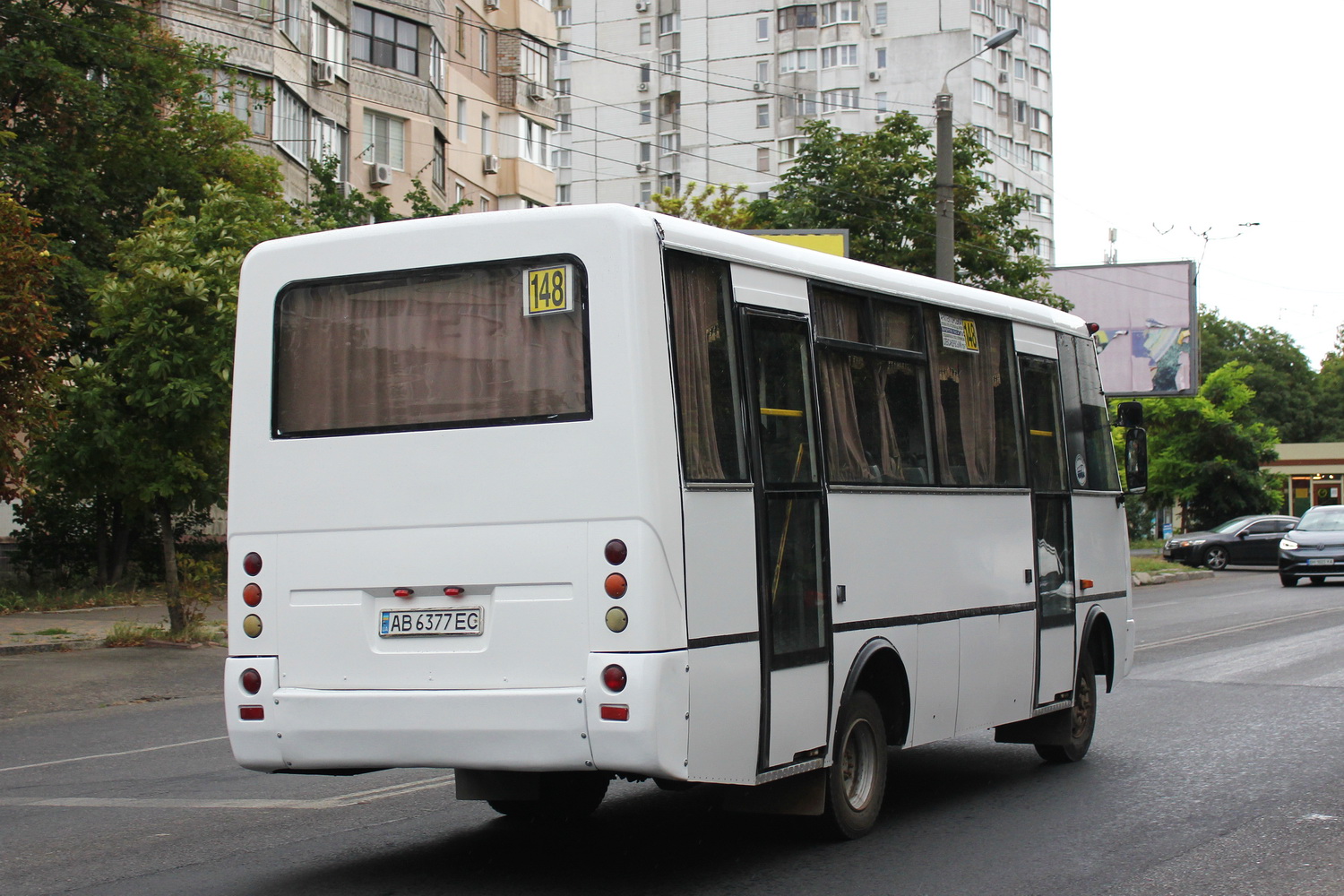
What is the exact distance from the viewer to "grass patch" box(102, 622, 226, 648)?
19406 mm

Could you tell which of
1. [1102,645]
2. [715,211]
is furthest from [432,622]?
[715,211]

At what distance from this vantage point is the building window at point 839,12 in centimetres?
8862

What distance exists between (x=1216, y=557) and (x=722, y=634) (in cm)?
4009

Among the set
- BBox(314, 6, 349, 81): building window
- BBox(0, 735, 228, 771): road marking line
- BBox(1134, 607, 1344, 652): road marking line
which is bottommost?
BBox(1134, 607, 1344, 652): road marking line

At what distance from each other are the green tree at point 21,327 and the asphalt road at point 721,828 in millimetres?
4328

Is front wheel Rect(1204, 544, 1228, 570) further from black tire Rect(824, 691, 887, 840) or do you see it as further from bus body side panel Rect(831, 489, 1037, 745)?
black tire Rect(824, 691, 887, 840)

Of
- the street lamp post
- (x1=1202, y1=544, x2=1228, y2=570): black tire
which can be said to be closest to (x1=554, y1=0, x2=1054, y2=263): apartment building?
(x1=1202, y1=544, x2=1228, y2=570): black tire

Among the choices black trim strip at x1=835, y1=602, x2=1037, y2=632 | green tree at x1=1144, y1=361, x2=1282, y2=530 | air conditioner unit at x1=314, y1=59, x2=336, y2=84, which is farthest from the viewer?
green tree at x1=1144, y1=361, x2=1282, y2=530

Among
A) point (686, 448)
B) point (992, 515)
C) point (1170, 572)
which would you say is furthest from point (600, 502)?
point (1170, 572)

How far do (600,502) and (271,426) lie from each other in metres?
1.76

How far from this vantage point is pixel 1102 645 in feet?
36.1

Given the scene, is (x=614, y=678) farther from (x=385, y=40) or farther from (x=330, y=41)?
(x=385, y=40)

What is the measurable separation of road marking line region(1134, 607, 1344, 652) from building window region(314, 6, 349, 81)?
85.9 feet

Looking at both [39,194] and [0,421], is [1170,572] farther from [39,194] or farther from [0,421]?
[0,421]
